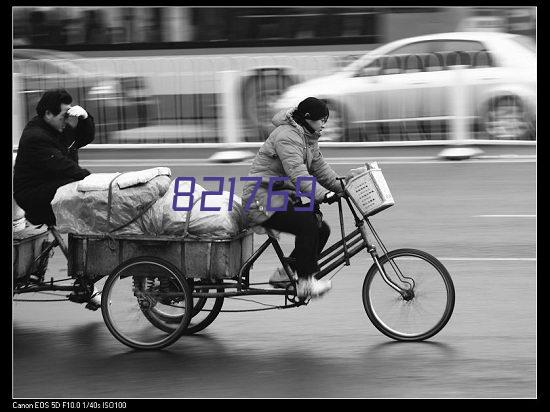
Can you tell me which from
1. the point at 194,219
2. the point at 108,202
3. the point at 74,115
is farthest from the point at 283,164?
the point at 74,115

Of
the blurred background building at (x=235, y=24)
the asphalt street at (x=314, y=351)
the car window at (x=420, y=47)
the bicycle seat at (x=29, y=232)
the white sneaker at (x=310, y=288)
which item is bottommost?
the asphalt street at (x=314, y=351)

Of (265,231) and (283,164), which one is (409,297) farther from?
(283,164)

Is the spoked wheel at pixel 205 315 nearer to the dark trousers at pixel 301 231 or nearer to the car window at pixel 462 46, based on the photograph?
the dark trousers at pixel 301 231

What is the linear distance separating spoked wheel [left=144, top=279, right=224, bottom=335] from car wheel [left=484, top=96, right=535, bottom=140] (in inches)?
363

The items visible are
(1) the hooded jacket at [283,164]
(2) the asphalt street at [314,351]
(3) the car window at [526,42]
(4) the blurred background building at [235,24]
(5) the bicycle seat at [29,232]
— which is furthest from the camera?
(4) the blurred background building at [235,24]

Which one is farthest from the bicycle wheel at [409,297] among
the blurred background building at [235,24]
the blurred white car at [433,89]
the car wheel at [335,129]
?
the blurred background building at [235,24]

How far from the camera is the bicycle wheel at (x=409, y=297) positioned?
22.9 ft

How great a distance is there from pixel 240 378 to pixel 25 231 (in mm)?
2078

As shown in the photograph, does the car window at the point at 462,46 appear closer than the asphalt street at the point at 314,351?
No

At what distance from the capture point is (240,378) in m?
6.42

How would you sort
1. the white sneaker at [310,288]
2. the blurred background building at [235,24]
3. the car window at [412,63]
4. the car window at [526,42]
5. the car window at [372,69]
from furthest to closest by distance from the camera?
1. the blurred background building at [235,24]
2. the car window at [372,69]
3. the car window at [526,42]
4. the car window at [412,63]
5. the white sneaker at [310,288]

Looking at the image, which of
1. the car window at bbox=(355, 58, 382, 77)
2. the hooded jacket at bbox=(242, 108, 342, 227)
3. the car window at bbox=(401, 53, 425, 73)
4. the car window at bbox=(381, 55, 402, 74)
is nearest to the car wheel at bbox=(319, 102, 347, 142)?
the car window at bbox=(355, 58, 382, 77)

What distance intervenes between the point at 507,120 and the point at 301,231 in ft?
31.4

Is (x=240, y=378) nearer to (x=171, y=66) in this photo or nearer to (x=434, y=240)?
(x=434, y=240)
